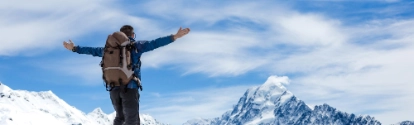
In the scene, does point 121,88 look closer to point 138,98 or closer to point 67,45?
point 138,98

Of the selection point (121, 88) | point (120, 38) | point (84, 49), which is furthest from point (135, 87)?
point (84, 49)

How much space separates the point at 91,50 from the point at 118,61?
1.37 m

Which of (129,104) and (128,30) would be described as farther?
(128,30)

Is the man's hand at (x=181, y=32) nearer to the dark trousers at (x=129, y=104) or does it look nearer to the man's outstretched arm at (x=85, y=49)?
the dark trousers at (x=129, y=104)

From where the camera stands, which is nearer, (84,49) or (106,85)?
(106,85)

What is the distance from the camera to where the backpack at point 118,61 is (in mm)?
10828

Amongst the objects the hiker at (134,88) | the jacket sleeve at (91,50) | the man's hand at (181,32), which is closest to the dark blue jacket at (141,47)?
the hiker at (134,88)

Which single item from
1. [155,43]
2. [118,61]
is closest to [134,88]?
[118,61]

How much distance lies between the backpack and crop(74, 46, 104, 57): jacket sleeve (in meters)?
0.78

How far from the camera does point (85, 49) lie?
39.8 ft

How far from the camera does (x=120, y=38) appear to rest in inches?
426

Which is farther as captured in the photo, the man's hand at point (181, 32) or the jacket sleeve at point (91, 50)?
the jacket sleeve at point (91, 50)

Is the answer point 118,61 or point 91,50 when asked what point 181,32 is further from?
point 91,50

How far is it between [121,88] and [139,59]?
750mm
